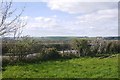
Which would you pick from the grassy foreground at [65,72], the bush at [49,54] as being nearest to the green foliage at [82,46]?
the bush at [49,54]

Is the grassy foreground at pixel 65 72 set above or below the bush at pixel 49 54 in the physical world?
above

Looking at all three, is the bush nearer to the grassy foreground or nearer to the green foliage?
the green foliage

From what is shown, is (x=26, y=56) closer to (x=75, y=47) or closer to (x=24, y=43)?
(x=24, y=43)

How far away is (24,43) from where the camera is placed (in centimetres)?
2994

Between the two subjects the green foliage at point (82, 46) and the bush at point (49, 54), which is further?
the green foliage at point (82, 46)

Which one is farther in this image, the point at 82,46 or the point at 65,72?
the point at 82,46

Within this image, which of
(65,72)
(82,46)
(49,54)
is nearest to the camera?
(65,72)

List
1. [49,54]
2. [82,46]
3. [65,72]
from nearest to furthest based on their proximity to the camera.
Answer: [65,72] < [49,54] < [82,46]

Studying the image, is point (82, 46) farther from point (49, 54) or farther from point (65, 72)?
point (65, 72)

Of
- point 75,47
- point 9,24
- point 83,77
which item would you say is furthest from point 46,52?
point 9,24

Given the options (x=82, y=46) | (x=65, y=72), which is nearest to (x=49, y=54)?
(x=82, y=46)

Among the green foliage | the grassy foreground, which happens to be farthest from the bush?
the grassy foreground

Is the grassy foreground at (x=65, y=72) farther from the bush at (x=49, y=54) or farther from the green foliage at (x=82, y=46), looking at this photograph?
the green foliage at (x=82, y=46)

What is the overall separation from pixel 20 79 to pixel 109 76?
5.06 meters
